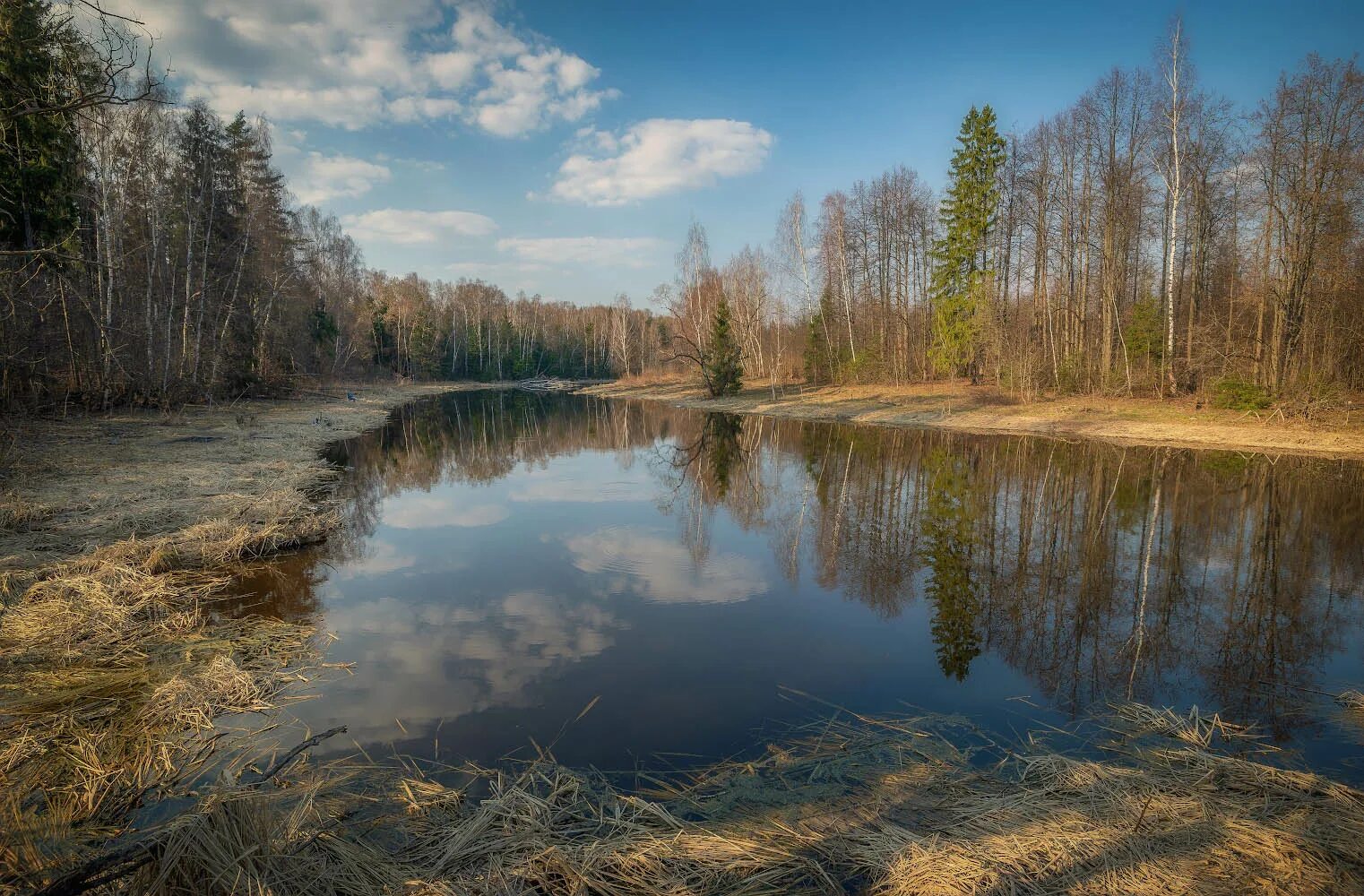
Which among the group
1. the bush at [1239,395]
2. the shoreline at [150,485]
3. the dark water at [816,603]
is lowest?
the dark water at [816,603]

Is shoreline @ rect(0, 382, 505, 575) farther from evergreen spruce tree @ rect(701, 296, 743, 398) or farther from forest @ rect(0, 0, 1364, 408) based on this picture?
evergreen spruce tree @ rect(701, 296, 743, 398)

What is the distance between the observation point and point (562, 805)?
389 cm

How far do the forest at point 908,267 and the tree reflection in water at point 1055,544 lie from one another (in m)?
7.85

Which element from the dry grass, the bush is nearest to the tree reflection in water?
the dry grass

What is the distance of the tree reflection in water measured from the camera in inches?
250

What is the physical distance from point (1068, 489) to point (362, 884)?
15478 millimetres

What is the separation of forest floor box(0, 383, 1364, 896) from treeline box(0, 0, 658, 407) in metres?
3.71

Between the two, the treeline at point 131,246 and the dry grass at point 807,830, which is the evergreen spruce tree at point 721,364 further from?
the dry grass at point 807,830

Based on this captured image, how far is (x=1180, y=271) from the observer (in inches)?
1277

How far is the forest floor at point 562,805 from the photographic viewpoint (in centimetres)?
295

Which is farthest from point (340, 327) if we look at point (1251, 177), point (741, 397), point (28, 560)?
point (1251, 177)

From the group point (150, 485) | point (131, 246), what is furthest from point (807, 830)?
point (131, 246)

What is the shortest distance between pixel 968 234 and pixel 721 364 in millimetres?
16171

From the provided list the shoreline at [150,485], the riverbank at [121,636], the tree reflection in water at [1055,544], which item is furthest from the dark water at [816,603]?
the shoreline at [150,485]
